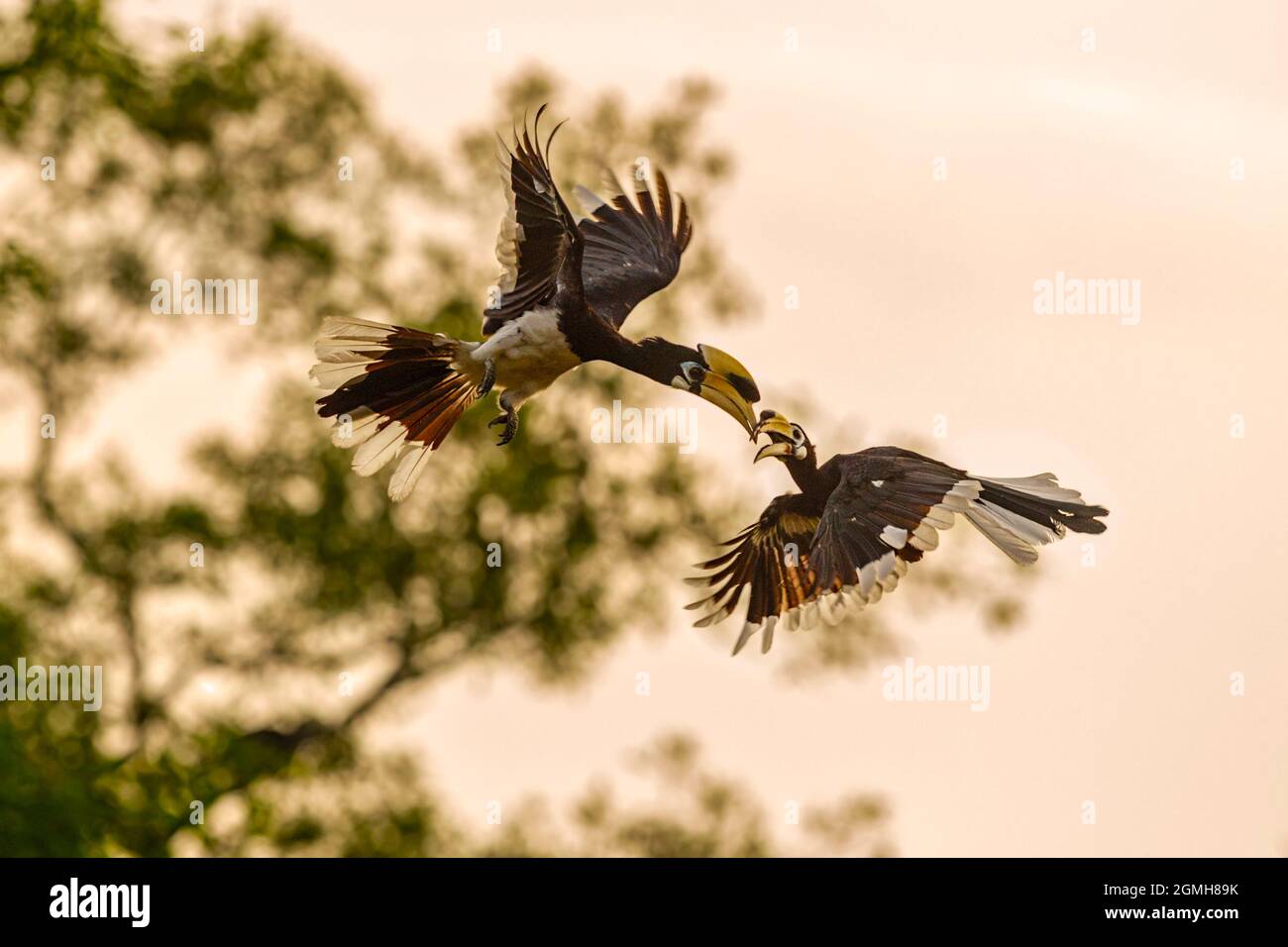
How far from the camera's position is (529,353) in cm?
591

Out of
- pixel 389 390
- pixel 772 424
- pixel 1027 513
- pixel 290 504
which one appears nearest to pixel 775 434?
pixel 772 424

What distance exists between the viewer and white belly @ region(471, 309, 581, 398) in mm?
5859

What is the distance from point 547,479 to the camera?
19.0 m

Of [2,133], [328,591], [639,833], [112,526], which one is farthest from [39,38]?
[639,833]

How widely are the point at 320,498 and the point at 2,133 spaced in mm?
4324

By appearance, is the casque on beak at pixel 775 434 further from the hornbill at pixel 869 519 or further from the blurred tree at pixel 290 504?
the blurred tree at pixel 290 504

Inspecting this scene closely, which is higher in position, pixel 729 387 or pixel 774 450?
pixel 729 387

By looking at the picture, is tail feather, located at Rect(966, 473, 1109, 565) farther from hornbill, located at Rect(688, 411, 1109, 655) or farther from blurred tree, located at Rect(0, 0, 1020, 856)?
blurred tree, located at Rect(0, 0, 1020, 856)

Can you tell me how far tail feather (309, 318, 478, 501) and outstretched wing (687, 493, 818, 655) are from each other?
967 millimetres

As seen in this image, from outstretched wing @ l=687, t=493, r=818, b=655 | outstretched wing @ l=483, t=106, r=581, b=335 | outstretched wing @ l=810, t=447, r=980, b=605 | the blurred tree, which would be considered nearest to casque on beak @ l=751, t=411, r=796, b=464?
outstretched wing @ l=810, t=447, r=980, b=605

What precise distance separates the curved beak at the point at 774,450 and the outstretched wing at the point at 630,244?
1497mm

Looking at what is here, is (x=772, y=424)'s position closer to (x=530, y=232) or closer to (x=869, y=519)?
(x=869, y=519)

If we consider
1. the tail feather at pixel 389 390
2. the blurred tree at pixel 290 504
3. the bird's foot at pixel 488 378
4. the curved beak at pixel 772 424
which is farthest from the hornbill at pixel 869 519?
the blurred tree at pixel 290 504

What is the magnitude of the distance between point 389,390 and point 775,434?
1402mm
